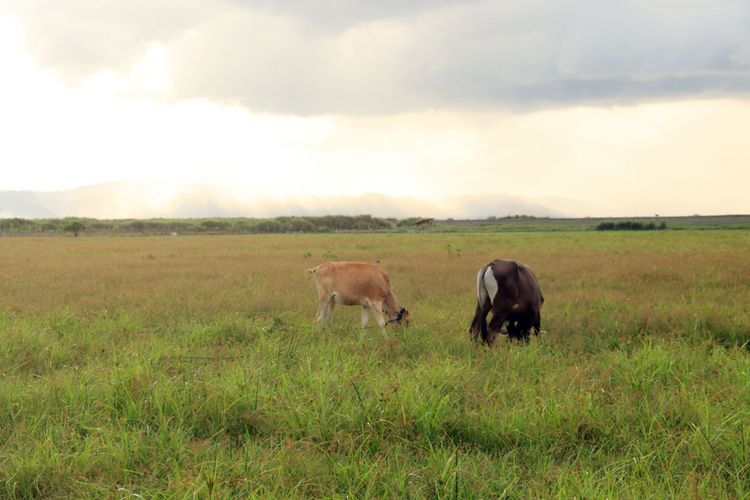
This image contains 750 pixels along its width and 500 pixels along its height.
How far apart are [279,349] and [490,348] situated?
304cm

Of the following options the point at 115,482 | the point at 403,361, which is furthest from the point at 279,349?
the point at 115,482

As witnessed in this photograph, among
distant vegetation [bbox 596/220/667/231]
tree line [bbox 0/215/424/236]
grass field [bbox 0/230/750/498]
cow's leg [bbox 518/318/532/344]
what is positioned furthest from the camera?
tree line [bbox 0/215/424/236]

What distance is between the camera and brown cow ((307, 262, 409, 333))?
9766mm

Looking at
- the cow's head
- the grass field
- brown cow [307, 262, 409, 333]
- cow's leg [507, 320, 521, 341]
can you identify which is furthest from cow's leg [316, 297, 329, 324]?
cow's leg [507, 320, 521, 341]

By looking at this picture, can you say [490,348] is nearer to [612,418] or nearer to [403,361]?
[403,361]

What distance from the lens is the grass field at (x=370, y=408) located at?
4.18 meters

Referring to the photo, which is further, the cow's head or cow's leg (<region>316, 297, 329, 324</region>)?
cow's leg (<region>316, 297, 329, 324</region>)

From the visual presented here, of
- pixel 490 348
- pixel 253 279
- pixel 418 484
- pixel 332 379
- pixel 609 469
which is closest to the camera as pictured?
pixel 418 484

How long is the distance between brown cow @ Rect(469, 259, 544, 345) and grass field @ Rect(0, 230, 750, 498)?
1.09ft

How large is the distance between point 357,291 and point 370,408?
183 inches

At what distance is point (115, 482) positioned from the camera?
4172 mm

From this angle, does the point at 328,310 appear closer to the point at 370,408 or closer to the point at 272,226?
the point at 370,408

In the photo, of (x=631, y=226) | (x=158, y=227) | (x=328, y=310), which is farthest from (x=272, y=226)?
(x=328, y=310)

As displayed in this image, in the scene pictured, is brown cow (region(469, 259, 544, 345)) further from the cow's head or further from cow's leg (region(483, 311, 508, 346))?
the cow's head
